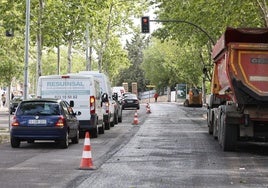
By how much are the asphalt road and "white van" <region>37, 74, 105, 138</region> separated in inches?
55.6

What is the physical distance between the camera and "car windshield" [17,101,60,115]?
17750 mm

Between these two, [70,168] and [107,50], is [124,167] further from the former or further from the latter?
[107,50]

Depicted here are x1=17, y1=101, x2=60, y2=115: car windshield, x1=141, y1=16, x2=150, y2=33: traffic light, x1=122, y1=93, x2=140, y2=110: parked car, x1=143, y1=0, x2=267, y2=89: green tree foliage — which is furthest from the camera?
x1=122, y1=93, x2=140, y2=110: parked car

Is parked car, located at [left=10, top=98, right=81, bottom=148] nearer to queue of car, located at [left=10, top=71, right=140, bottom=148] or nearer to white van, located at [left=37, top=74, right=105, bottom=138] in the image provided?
queue of car, located at [left=10, top=71, right=140, bottom=148]

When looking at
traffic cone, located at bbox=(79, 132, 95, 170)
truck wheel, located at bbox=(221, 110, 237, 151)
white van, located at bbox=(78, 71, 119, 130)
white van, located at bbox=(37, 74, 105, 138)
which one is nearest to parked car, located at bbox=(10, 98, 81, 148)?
white van, located at bbox=(37, 74, 105, 138)

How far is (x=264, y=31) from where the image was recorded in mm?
16516

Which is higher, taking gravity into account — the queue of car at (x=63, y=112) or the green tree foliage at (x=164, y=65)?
the green tree foliage at (x=164, y=65)

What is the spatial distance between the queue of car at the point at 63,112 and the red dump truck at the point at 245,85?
15.8 ft

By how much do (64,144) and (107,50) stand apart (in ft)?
177

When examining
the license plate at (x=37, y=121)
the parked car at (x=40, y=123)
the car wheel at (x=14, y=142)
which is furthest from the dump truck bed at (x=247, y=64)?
the car wheel at (x=14, y=142)

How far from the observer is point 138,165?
13594mm

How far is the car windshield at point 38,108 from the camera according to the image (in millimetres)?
17750

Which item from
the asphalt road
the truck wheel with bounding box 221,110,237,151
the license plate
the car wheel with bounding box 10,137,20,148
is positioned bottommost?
the asphalt road

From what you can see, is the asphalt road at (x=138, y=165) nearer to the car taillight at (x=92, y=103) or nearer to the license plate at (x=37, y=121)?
the license plate at (x=37, y=121)
